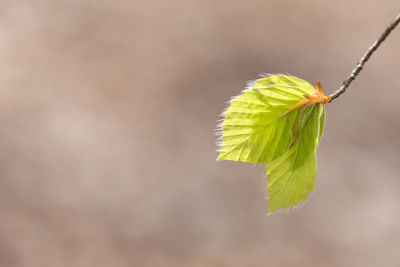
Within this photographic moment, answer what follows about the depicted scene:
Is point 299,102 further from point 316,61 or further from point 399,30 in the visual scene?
point 399,30

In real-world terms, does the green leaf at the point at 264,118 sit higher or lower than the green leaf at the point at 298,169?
higher

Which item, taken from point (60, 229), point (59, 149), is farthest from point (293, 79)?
point (59, 149)

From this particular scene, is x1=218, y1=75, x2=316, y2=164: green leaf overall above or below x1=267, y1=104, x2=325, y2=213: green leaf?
above
